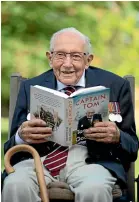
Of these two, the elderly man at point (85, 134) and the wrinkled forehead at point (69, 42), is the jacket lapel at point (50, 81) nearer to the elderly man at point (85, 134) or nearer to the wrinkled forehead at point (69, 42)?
the elderly man at point (85, 134)

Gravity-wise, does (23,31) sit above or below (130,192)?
above

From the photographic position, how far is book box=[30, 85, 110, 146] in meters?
3.10

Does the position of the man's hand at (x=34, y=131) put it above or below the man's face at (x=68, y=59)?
below

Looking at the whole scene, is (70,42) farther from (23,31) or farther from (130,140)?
(23,31)

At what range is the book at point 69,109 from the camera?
3096 millimetres

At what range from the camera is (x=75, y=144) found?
10.7 ft

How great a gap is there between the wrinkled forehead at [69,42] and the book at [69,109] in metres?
0.29

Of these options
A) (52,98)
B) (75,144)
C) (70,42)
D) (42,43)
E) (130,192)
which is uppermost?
(42,43)

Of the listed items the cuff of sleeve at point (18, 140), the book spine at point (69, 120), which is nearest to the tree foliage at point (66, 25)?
the cuff of sleeve at point (18, 140)

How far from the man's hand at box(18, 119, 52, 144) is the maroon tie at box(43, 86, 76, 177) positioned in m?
0.09

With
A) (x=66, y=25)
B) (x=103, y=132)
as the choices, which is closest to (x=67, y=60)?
(x=103, y=132)

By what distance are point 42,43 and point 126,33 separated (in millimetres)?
789

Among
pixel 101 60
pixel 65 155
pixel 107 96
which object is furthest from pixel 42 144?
pixel 101 60

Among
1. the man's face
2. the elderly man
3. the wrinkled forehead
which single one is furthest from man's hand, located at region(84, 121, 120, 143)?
the wrinkled forehead
